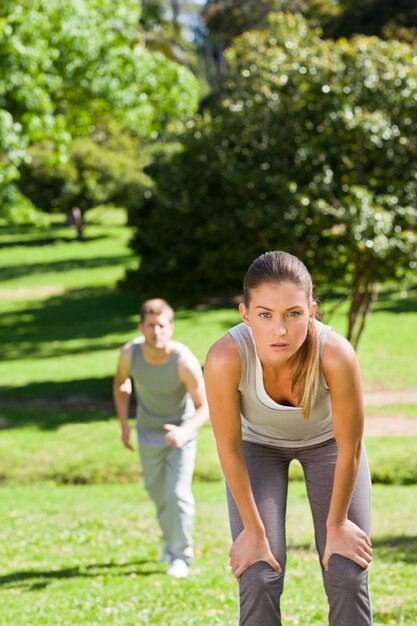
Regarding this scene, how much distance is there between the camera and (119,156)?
45.8 m

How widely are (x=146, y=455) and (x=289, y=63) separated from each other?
11.7 meters

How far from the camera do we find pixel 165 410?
7895 millimetres

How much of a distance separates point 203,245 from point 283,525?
53.3 ft

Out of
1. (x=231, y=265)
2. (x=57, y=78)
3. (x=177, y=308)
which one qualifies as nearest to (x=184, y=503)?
(x=231, y=265)

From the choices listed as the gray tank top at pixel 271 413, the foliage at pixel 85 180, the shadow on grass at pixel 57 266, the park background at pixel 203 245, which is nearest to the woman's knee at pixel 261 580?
the gray tank top at pixel 271 413

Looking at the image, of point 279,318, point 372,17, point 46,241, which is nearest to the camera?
point 279,318

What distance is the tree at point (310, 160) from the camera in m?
17.7

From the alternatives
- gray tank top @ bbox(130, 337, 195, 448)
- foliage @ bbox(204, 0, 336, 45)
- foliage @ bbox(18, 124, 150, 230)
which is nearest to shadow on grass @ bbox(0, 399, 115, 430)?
gray tank top @ bbox(130, 337, 195, 448)

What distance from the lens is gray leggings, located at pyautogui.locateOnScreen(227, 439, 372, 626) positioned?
3.69m

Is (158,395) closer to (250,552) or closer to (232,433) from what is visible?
(232,433)

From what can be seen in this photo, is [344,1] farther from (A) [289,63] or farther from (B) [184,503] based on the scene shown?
(B) [184,503]

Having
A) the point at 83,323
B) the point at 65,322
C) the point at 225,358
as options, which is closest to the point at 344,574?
the point at 225,358

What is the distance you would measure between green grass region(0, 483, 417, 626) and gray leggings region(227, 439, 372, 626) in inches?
84.5

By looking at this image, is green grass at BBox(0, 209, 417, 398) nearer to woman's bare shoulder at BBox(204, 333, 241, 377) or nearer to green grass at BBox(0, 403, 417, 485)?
green grass at BBox(0, 403, 417, 485)
